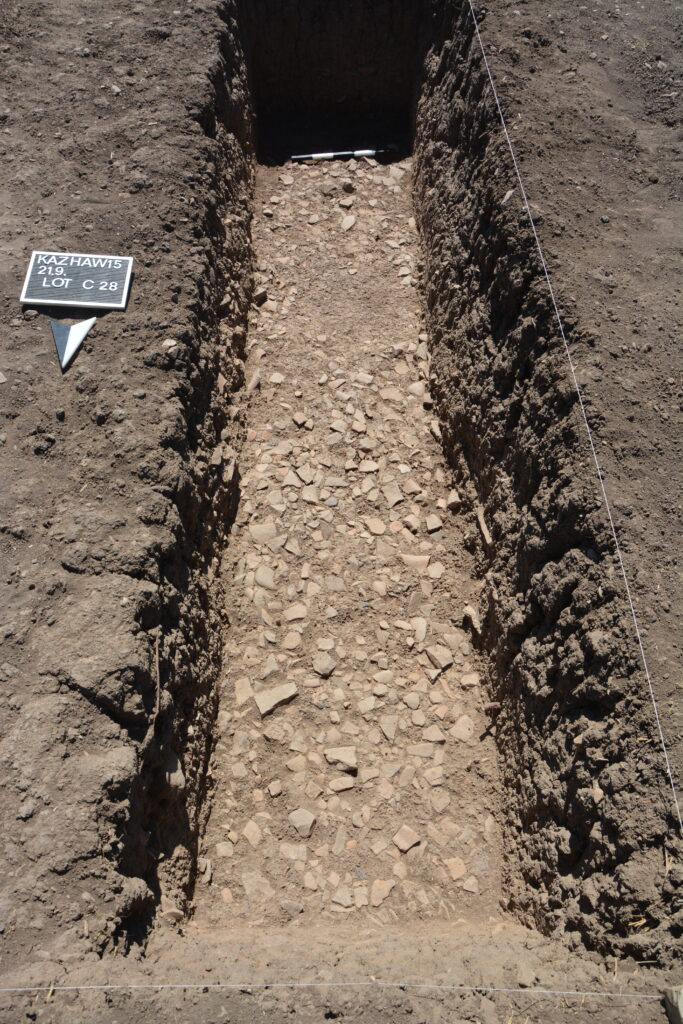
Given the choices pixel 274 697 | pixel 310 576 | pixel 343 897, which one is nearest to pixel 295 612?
pixel 310 576

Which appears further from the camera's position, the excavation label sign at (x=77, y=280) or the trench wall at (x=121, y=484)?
the excavation label sign at (x=77, y=280)

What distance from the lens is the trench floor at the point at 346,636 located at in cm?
272

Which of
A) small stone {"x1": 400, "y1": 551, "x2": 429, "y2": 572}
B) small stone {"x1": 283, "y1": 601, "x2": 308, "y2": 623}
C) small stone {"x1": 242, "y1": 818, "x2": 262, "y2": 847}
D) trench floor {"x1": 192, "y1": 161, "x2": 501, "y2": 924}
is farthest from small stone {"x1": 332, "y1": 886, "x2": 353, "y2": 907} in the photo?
small stone {"x1": 400, "y1": 551, "x2": 429, "y2": 572}

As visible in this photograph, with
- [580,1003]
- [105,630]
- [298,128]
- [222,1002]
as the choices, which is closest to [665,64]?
[298,128]

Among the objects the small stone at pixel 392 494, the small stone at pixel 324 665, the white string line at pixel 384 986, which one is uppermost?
the small stone at pixel 392 494

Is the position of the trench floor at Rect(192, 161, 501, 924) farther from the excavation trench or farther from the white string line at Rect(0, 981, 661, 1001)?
the white string line at Rect(0, 981, 661, 1001)

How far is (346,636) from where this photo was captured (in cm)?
327

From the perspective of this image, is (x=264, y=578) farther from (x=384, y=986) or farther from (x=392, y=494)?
(x=384, y=986)

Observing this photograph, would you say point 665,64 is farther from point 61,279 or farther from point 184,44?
point 61,279

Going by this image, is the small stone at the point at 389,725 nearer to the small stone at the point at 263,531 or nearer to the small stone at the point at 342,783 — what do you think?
the small stone at the point at 342,783

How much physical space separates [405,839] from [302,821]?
0.40 metres

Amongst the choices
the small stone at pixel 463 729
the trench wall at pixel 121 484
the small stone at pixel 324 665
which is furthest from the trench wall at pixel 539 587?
the trench wall at pixel 121 484

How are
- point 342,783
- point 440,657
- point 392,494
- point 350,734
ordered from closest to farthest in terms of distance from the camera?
point 342,783, point 350,734, point 440,657, point 392,494

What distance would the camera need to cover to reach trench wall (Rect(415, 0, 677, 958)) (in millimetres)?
2201
